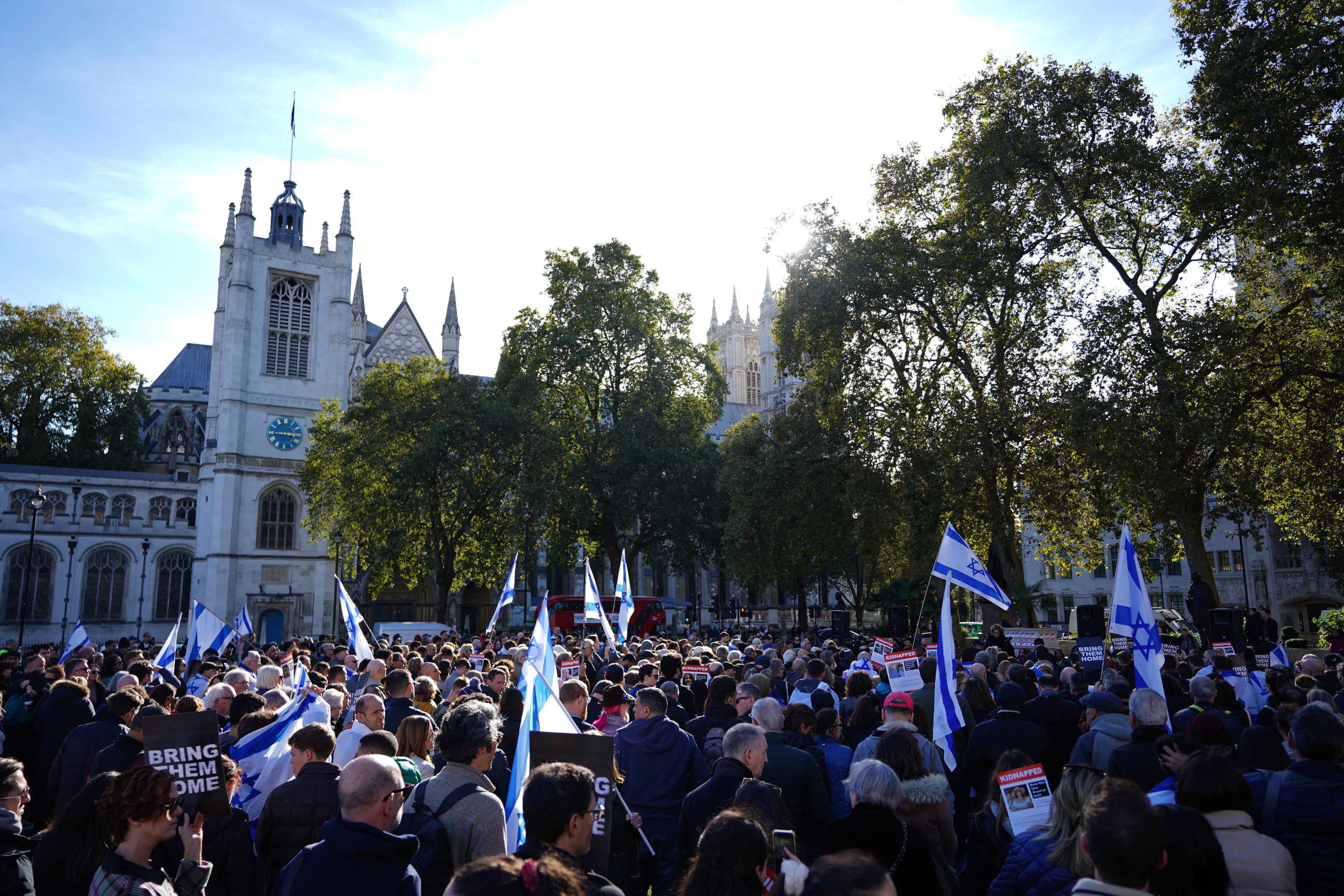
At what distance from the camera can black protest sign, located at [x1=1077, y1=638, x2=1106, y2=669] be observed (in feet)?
41.5

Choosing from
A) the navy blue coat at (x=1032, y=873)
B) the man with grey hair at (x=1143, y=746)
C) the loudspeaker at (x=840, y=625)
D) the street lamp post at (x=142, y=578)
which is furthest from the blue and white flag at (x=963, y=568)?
the street lamp post at (x=142, y=578)

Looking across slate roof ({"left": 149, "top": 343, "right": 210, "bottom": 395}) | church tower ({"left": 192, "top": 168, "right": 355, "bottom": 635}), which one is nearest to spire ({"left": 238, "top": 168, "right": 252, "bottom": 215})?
church tower ({"left": 192, "top": 168, "right": 355, "bottom": 635})

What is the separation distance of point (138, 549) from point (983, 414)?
45.9 meters

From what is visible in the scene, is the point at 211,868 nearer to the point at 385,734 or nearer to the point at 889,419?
the point at 385,734

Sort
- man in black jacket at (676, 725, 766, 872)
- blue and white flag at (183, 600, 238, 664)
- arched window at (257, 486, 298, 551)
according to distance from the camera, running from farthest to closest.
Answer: arched window at (257, 486, 298, 551) < blue and white flag at (183, 600, 238, 664) < man in black jacket at (676, 725, 766, 872)

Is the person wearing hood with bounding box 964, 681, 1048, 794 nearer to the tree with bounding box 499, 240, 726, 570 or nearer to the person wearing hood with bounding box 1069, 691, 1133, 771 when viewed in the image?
the person wearing hood with bounding box 1069, 691, 1133, 771

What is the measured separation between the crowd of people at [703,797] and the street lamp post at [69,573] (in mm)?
44596

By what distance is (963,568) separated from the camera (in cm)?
1005

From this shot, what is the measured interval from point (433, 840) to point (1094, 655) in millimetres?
10883

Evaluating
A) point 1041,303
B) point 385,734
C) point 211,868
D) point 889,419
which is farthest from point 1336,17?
point 211,868

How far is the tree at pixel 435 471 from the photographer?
35312 millimetres

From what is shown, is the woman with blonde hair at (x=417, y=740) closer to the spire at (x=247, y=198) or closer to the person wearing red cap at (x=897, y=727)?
the person wearing red cap at (x=897, y=727)

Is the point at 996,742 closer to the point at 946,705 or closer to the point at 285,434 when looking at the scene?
the point at 946,705

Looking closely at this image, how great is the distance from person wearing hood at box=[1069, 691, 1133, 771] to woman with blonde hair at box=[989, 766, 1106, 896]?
95.0 inches
